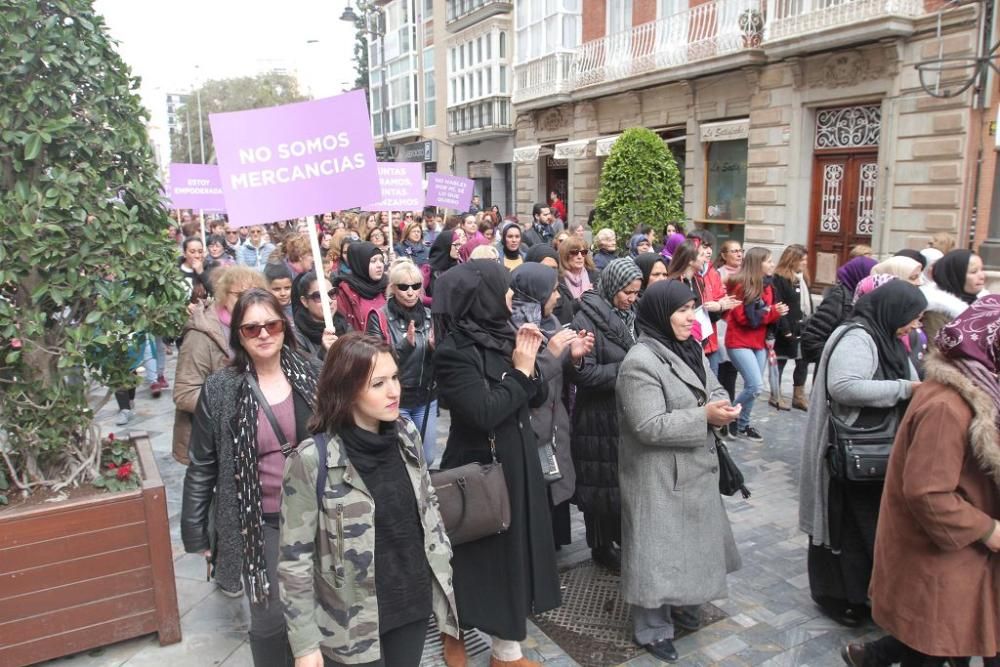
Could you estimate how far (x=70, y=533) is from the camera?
3430 mm

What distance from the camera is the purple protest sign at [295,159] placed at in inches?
156

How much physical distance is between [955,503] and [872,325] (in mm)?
1317

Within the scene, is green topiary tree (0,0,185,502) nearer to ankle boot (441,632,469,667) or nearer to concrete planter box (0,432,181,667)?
concrete planter box (0,432,181,667)

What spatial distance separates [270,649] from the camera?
2975 millimetres

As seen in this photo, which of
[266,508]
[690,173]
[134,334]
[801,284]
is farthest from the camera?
[690,173]

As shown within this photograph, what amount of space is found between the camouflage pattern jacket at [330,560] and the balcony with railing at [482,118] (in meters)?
25.5

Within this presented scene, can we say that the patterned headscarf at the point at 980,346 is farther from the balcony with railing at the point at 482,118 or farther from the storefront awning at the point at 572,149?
the balcony with railing at the point at 482,118

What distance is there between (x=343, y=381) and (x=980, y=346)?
7.20ft

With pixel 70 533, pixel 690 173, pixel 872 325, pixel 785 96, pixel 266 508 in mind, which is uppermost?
pixel 785 96

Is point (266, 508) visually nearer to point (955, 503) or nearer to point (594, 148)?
point (955, 503)

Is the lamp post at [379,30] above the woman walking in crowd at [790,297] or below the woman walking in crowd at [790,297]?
above

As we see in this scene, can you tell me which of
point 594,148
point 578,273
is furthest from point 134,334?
point 594,148

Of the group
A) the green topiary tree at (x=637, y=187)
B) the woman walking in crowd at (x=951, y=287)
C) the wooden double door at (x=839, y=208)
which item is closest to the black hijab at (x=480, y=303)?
the woman walking in crowd at (x=951, y=287)

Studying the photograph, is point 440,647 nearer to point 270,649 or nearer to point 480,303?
point 270,649
